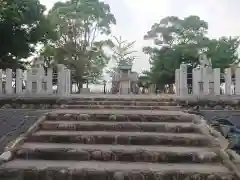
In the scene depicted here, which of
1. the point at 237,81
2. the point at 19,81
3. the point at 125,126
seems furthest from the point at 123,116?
the point at 19,81

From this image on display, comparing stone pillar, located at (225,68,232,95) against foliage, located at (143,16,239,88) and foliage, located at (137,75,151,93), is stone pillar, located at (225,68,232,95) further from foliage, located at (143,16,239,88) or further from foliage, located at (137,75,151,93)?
foliage, located at (137,75,151,93)

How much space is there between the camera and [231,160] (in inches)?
131

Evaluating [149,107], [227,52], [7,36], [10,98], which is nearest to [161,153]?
[149,107]

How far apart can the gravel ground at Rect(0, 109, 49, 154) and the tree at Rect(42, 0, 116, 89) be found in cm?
1236

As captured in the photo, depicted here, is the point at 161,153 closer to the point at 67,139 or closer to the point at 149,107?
the point at 67,139

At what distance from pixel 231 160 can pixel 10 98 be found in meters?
4.25

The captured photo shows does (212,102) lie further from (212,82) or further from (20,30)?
(20,30)

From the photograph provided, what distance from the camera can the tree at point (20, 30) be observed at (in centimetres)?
947

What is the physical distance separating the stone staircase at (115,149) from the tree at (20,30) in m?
5.92

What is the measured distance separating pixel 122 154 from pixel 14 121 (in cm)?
257

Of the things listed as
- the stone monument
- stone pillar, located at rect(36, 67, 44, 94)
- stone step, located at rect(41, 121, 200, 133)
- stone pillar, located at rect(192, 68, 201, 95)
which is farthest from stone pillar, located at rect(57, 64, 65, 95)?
the stone monument

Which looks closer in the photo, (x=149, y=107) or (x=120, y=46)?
(x=149, y=107)

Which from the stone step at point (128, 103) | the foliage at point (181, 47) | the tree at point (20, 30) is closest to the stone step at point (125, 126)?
the stone step at point (128, 103)

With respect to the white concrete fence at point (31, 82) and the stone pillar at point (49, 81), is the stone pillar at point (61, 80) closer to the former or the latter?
the white concrete fence at point (31, 82)
